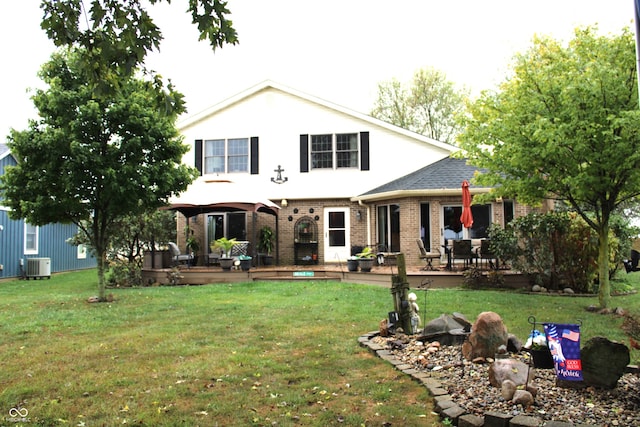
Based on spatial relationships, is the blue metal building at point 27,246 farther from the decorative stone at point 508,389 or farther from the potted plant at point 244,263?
the decorative stone at point 508,389

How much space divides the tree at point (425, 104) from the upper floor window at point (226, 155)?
1519 cm

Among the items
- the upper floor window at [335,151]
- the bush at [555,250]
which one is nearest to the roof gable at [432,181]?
the upper floor window at [335,151]

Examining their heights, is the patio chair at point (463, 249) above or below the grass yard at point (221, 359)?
above

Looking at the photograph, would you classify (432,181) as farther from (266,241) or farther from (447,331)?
(447,331)

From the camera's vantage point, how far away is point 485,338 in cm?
536

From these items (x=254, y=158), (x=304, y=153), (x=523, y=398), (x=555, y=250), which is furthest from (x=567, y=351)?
(x=254, y=158)

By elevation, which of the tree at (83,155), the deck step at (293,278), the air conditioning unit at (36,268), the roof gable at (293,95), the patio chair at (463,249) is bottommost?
the deck step at (293,278)

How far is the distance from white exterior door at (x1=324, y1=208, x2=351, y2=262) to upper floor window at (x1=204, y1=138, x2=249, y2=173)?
3.78 meters

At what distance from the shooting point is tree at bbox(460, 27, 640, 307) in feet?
27.2

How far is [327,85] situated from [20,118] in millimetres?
29868

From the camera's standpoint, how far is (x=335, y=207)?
60.5 feet

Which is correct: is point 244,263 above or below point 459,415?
above

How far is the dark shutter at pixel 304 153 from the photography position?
61.3 ft

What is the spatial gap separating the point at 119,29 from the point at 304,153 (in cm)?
1394
